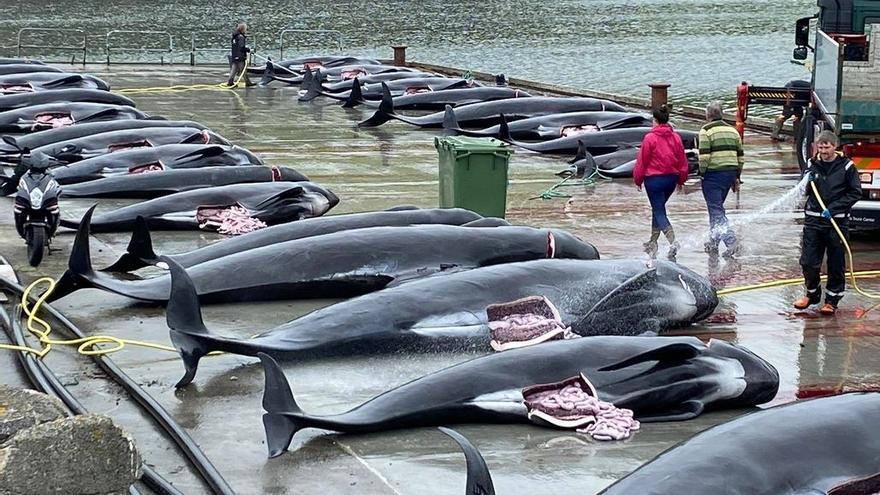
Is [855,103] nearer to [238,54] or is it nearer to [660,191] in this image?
[660,191]

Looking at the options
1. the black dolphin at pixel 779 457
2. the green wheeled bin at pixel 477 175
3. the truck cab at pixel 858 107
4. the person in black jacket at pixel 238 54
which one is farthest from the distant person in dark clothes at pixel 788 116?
the black dolphin at pixel 779 457

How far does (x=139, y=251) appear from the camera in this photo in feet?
39.3

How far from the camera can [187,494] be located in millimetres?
7340

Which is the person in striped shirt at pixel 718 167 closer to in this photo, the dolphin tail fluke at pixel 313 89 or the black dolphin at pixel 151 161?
the black dolphin at pixel 151 161

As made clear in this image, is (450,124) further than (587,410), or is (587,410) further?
(450,124)

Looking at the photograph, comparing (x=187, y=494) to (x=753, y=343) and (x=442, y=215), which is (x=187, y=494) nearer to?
(x=753, y=343)

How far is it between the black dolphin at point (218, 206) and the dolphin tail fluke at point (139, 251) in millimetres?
2191

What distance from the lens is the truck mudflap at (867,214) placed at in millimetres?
14961

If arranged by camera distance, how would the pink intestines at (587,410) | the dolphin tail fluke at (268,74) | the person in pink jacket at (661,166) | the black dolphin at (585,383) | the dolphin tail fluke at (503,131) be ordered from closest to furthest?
the black dolphin at (585,383) → the pink intestines at (587,410) → the person in pink jacket at (661,166) → the dolphin tail fluke at (503,131) → the dolphin tail fluke at (268,74)

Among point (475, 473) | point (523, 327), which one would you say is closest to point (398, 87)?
point (523, 327)

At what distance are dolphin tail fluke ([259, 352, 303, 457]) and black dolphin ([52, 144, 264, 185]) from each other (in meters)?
10.2

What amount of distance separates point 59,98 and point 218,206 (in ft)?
37.6

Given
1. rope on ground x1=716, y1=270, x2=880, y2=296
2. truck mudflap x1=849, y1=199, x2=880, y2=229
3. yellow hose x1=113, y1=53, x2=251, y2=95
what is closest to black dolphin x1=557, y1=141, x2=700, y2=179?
truck mudflap x1=849, y1=199, x2=880, y2=229

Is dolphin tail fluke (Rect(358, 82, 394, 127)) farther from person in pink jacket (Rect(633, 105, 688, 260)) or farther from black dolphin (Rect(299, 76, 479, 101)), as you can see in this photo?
person in pink jacket (Rect(633, 105, 688, 260))
